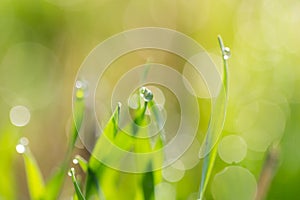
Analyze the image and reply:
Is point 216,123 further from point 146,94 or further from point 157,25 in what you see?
point 157,25

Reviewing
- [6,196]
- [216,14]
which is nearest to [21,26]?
[216,14]

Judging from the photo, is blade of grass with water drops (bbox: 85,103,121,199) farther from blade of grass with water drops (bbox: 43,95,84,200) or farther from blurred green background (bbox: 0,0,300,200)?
blurred green background (bbox: 0,0,300,200)

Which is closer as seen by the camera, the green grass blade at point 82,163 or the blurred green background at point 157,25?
the green grass blade at point 82,163

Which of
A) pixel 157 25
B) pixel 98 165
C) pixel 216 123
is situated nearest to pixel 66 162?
pixel 98 165

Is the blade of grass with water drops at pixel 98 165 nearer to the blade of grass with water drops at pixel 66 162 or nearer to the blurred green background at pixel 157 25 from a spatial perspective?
the blade of grass with water drops at pixel 66 162

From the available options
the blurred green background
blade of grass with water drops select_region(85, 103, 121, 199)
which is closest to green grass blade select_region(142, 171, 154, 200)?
blade of grass with water drops select_region(85, 103, 121, 199)

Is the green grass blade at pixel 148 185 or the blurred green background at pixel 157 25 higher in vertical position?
the blurred green background at pixel 157 25

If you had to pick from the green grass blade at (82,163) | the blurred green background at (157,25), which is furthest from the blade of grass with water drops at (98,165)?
the blurred green background at (157,25)

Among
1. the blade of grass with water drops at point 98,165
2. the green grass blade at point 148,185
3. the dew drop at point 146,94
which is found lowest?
the green grass blade at point 148,185
